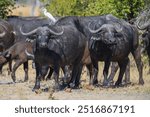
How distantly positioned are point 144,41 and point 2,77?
16.6 ft

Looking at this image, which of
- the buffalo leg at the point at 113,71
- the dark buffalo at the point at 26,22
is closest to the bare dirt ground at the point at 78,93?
the buffalo leg at the point at 113,71

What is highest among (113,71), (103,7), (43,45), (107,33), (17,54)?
(103,7)

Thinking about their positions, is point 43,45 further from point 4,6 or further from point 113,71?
point 4,6

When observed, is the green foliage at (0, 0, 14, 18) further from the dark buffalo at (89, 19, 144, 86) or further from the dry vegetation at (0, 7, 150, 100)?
the dark buffalo at (89, 19, 144, 86)

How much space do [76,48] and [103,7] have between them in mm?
9137

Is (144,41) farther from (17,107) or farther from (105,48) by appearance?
(17,107)

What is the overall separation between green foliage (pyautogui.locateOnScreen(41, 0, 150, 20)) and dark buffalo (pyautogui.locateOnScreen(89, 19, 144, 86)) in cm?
703

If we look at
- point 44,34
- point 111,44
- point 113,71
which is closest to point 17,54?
point 113,71

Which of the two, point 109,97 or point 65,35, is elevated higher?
point 65,35

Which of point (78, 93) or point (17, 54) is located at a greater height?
point (17, 54)

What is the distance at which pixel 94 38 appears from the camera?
70.5ft

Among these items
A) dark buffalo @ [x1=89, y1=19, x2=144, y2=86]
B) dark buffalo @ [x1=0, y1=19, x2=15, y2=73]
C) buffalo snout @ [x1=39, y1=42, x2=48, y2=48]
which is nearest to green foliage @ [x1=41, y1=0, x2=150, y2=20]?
dark buffalo @ [x1=0, y1=19, x2=15, y2=73]

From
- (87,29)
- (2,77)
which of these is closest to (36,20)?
(2,77)

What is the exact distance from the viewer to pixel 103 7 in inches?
1169
